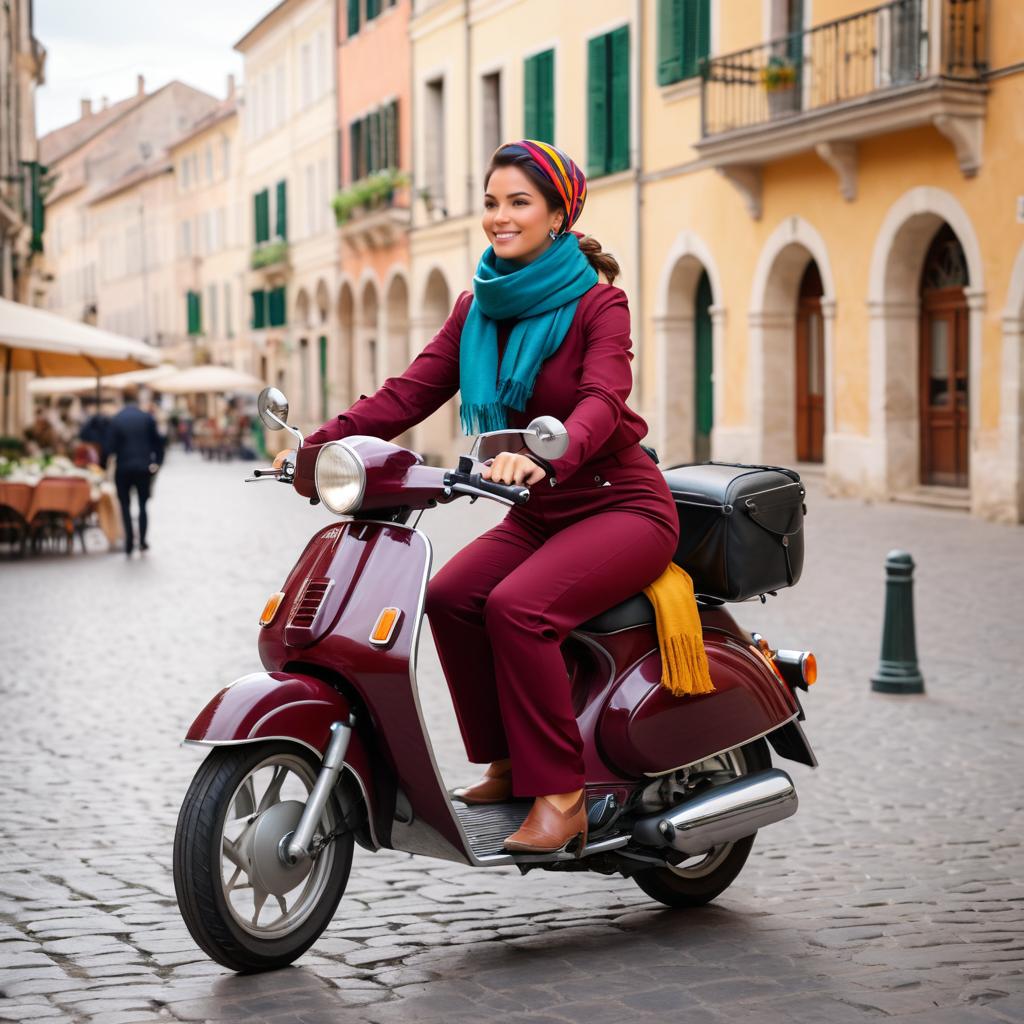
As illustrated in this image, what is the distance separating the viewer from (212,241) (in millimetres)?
68375

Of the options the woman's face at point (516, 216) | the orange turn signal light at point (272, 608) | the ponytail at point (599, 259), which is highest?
the woman's face at point (516, 216)

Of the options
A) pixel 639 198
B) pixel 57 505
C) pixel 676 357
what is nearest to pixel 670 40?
pixel 639 198

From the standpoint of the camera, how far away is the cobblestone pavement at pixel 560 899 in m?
3.97

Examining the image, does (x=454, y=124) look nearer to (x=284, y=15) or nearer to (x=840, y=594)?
(x=284, y=15)

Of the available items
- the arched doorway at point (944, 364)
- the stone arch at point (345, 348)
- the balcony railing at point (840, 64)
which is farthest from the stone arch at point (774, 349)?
the stone arch at point (345, 348)

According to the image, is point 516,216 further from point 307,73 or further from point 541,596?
point 307,73

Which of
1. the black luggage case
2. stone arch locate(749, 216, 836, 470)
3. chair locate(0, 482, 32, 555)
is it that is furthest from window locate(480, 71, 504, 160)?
the black luggage case

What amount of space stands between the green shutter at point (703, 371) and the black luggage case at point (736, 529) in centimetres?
2285

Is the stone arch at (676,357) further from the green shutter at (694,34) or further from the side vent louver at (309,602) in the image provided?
the side vent louver at (309,602)

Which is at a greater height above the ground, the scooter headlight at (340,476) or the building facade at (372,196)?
the building facade at (372,196)

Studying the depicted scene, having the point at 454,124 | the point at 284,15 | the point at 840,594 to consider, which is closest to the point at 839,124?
the point at 840,594

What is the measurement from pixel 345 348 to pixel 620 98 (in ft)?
62.9

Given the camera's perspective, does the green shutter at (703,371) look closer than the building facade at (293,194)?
Yes

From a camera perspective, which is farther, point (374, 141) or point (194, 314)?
point (194, 314)
